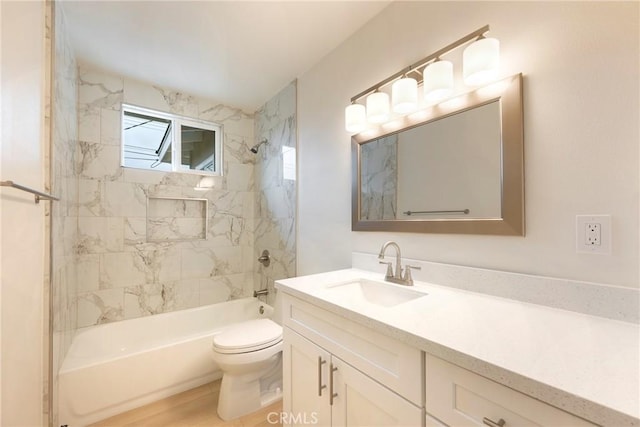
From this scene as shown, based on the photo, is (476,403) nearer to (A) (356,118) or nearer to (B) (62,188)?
(A) (356,118)

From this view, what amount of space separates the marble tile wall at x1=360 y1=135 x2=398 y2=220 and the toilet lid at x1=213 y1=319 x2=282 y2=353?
1.08 metres

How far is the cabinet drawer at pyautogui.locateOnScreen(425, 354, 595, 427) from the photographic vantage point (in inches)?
20.6

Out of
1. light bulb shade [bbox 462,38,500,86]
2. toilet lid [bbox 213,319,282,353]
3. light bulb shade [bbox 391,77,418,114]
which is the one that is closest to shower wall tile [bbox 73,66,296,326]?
toilet lid [bbox 213,319,282,353]

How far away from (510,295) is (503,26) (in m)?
1.08

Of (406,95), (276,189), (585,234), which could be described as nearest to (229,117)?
(276,189)

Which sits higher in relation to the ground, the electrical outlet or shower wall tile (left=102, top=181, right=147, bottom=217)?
shower wall tile (left=102, top=181, right=147, bottom=217)

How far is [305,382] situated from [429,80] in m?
1.51

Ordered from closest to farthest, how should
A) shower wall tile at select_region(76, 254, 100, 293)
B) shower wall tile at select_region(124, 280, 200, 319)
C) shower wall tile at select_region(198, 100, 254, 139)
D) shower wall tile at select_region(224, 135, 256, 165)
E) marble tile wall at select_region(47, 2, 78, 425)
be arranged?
marble tile wall at select_region(47, 2, 78, 425), shower wall tile at select_region(76, 254, 100, 293), shower wall tile at select_region(124, 280, 200, 319), shower wall tile at select_region(198, 100, 254, 139), shower wall tile at select_region(224, 135, 256, 165)

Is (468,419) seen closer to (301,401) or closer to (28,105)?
(301,401)

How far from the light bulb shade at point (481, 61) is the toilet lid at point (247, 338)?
1891 millimetres

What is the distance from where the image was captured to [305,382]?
1183 millimetres

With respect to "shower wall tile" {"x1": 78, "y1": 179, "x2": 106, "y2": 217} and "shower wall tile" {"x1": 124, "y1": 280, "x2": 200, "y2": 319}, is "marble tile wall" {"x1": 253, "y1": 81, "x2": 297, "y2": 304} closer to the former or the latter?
"shower wall tile" {"x1": 124, "y1": 280, "x2": 200, "y2": 319}

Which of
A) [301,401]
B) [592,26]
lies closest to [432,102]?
[592,26]

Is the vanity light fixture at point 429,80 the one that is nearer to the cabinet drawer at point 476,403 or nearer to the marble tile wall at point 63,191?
the cabinet drawer at point 476,403
